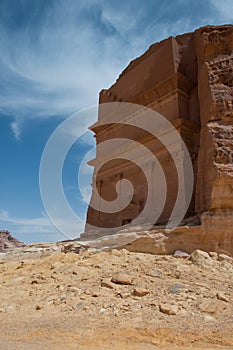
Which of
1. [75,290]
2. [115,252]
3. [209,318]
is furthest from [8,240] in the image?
[209,318]

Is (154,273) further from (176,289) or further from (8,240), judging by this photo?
(8,240)

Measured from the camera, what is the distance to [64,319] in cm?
475

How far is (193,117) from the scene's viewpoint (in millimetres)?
14328

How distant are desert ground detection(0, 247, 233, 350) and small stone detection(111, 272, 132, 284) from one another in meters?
0.02

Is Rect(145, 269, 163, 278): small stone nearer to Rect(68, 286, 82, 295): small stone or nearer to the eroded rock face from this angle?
Rect(68, 286, 82, 295): small stone

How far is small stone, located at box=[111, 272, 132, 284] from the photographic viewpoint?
20.6 feet

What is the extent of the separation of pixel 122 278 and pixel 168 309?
1604 millimetres

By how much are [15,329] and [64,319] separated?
0.78m

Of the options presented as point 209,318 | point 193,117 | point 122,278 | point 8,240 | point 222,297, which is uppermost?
point 193,117

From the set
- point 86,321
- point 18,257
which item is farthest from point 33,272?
point 86,321

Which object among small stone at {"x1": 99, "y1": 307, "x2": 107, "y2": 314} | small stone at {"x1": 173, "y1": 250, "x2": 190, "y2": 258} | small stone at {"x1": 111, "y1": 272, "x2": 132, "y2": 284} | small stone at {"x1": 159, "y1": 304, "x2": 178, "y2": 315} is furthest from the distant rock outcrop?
small stone at {"x1": 159, "y1": 304, "x2": 178, "y2": 315}

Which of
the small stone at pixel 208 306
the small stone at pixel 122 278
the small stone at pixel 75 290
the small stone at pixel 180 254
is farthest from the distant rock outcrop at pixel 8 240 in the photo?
the small stone at pixel 208 306

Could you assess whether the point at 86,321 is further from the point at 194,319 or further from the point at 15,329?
the point at 194,319

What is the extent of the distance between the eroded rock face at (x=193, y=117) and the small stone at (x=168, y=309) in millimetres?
3909
